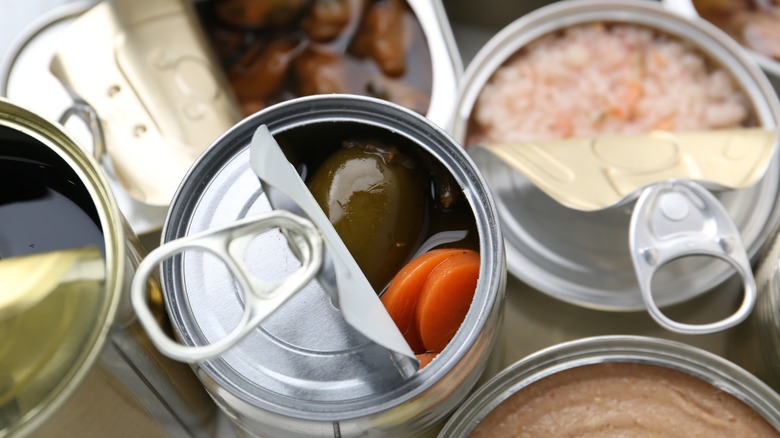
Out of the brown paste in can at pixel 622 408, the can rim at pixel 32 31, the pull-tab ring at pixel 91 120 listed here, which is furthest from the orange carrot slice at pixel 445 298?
the can rim at pixel 32 31

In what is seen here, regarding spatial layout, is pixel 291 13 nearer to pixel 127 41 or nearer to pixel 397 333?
pixel 127 41

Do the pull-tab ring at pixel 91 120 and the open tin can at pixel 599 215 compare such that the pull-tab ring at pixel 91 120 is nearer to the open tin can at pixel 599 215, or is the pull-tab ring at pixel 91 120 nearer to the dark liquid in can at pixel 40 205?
the dark liquid in can at pixel 40 205

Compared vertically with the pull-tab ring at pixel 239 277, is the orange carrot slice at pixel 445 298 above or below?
below

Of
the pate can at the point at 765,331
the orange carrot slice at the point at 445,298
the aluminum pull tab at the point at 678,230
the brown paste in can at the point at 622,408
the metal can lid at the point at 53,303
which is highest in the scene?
the metal can lid at the point at 53,303

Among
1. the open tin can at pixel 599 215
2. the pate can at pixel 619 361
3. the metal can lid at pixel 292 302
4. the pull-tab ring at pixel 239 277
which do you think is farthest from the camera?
the open tin can at pixel 599 215

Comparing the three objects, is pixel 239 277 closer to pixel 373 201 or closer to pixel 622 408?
pixel 373 201

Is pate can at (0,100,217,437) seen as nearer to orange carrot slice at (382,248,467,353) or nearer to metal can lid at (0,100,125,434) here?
metal can lid at (0,100,125,434)
